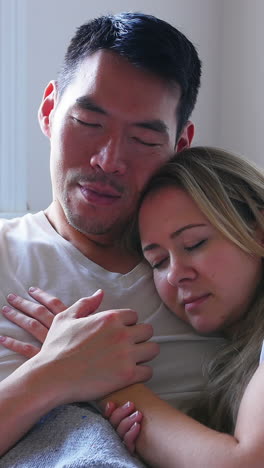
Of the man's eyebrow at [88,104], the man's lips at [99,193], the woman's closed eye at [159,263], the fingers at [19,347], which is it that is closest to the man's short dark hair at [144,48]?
the man's eyebrow at [88,104]

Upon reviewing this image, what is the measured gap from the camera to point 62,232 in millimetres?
1336

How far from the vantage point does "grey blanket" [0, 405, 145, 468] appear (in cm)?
81

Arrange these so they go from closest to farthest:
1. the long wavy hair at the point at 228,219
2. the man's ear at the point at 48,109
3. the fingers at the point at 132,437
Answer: the fingers at the point at 132,437, the long wavy hair at the point at 228,219, the man's ear at the point at 48,109

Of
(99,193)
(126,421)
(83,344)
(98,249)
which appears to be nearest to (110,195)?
(99,193)

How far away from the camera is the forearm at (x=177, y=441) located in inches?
32.1

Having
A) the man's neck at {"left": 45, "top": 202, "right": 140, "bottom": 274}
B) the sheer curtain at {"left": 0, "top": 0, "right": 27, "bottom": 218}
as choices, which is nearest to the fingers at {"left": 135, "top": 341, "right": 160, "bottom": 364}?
the man's neck at {"left": 45, "top": 202, "right": 140, "bottom": 274}

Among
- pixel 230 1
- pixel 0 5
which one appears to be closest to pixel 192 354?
pixel 0 5

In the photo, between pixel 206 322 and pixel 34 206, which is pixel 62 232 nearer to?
pixel 206 322

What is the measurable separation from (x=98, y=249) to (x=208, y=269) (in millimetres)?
305

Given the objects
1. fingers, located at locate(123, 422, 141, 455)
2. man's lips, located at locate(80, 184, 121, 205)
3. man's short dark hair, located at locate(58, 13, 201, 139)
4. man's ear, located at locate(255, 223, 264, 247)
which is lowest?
fingers, located at locate(123, 422, 141, 455)

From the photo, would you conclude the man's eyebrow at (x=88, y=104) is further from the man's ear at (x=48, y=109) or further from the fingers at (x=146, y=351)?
the fingers at (x=146, y=351)

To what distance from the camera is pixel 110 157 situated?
120cm

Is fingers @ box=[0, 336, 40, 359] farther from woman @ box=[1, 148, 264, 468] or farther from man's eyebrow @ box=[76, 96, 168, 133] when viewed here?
man's eyebrow @ box=[76, 96, 168, 133]

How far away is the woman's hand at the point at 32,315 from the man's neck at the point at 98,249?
0.18 meters
